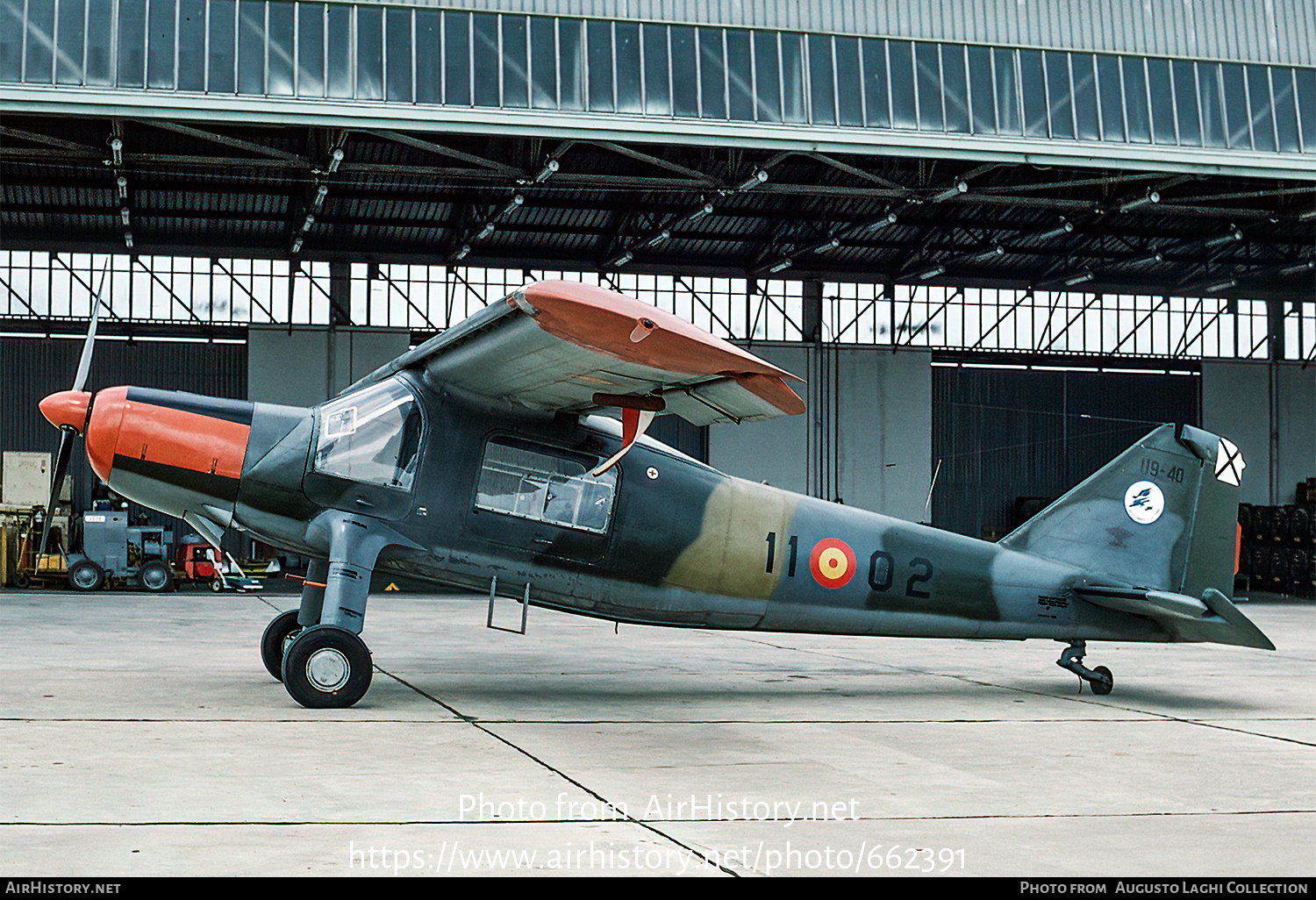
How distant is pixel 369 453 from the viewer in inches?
384

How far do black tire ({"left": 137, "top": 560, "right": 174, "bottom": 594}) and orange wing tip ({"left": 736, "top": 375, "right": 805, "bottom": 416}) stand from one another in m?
A: 22.9

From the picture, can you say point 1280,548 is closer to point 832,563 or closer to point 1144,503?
point 1144,503

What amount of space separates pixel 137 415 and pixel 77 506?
2772 centimetres

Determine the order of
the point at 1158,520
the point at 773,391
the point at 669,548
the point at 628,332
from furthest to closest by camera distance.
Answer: the point at 1158,520 → the point at 669,548 → the point at 773,391 → the point at 628,332

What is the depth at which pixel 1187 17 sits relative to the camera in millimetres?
24078

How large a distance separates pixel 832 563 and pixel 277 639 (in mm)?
4788

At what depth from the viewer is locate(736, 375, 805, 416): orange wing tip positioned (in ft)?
27.3

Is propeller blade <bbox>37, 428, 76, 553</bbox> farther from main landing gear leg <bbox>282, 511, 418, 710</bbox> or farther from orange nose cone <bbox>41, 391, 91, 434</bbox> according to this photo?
main landing gear leg <bbox>282, 511, 418, 710</bbox>

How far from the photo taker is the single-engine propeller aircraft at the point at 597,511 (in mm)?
9094

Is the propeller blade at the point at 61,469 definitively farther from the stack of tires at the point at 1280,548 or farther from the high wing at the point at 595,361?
the stack of tires at the point at 1280,548

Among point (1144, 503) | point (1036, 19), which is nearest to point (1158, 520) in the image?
point (1144, 503)

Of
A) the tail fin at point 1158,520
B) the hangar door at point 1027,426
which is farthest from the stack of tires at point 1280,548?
the tail fin at point 1158,520

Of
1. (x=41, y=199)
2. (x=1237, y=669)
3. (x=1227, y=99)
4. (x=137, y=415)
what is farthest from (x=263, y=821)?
(x=41, y=199)

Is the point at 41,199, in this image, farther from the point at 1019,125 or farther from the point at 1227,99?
the point at 1227,99
